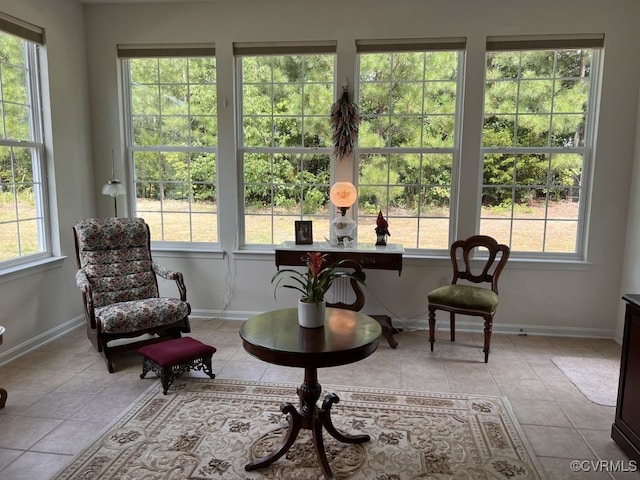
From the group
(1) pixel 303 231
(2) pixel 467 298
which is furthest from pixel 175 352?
(2) pixel 467 298

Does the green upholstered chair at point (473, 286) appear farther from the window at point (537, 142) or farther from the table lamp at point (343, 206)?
the table lamp at point (343, 206)

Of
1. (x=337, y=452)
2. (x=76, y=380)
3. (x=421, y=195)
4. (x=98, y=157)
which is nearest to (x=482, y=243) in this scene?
(x=421, y=195)

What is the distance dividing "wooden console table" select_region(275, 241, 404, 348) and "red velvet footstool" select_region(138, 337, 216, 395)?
1111 mm

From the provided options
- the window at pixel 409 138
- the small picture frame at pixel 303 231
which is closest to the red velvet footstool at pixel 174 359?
the small picture frame at pixel 303 231

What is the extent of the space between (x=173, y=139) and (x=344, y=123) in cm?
172

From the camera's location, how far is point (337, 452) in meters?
2.35

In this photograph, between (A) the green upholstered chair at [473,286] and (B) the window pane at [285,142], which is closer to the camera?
(A) the green upholstered chair at [473,286]

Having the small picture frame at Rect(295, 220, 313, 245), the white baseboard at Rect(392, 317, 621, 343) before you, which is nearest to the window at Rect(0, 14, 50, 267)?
the small picture frame at Rect(295, 220, 313, 245)

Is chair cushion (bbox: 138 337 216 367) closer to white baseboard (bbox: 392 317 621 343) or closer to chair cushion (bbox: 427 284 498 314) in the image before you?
chair cushion (bbox: 427 284 498 314)

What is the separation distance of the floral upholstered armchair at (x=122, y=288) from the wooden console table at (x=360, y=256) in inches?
36.6

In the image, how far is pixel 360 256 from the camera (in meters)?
3.84

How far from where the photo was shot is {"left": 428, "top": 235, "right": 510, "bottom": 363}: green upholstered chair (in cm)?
356

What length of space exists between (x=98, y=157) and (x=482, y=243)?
12.2 feet

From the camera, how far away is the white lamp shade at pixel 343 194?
4102 millimetres
